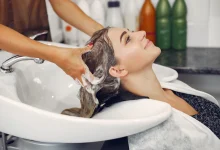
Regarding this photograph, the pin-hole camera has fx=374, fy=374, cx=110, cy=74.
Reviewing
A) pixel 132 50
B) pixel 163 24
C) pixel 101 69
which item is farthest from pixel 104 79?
pixel 163 24

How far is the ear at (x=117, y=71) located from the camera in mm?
1293

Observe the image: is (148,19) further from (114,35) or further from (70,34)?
(114,35)

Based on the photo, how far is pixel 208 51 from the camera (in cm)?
212

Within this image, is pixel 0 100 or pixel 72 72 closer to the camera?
pixel 0 100

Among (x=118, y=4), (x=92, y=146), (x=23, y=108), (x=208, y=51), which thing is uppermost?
(x=118, y=4)

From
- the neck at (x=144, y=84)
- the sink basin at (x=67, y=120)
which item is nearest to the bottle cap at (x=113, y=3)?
the sink basin at (x=67, y=120)

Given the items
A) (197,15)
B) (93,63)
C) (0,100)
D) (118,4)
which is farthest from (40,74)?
(197,15)

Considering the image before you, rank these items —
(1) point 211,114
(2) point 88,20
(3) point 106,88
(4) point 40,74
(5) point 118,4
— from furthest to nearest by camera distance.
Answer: (5) point 118,4
(4) point 40,74
(2) point 88,20
(1) point 211,114
(3) point 106,88

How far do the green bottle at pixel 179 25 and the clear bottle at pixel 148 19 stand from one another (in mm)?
113

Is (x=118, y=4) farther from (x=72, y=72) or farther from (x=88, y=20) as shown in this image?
(x=72, y=72)

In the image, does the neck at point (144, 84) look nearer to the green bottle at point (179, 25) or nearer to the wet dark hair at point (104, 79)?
the wet dark hair at point (104, 79)

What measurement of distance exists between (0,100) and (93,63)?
1.14ft

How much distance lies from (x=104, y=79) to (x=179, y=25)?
3.08 feet

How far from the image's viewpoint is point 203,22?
2.13 meters
